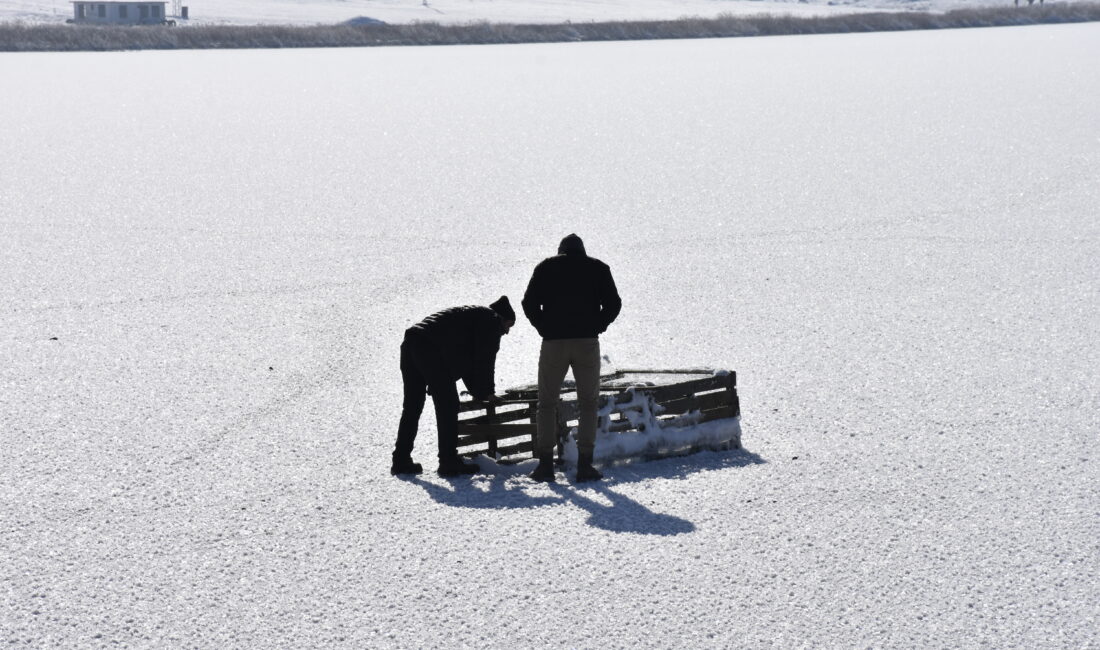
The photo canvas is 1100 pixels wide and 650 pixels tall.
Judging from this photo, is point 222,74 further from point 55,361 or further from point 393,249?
point 55,361

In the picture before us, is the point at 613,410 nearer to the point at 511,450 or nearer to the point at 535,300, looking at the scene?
the point at 511,450

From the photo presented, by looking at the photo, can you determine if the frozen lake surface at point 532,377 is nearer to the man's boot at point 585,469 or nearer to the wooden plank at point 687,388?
the man's boot at point 585,469

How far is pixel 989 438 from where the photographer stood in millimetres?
9203

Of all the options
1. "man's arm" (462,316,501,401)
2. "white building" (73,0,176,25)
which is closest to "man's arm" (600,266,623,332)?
"man's arm" (462,316,501,401)

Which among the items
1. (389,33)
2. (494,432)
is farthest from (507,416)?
(389,33)

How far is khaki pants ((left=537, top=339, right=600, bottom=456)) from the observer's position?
8180mm

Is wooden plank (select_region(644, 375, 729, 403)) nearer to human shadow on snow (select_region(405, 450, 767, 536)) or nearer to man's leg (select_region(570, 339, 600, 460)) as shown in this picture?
human shadow on snow (select_region(405, 450, 767, 536))

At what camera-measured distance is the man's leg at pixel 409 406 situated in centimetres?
838

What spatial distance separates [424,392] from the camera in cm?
846

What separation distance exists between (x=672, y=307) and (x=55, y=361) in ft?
18.6

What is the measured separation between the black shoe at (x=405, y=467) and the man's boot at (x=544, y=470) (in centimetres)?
73

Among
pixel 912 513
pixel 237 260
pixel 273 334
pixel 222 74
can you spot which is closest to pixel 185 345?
pixel 273 334

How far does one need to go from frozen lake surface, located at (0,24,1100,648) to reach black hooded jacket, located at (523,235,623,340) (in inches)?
40.6

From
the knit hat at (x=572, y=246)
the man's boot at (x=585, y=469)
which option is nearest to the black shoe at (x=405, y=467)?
the man's boot at (x=585, y=469)
